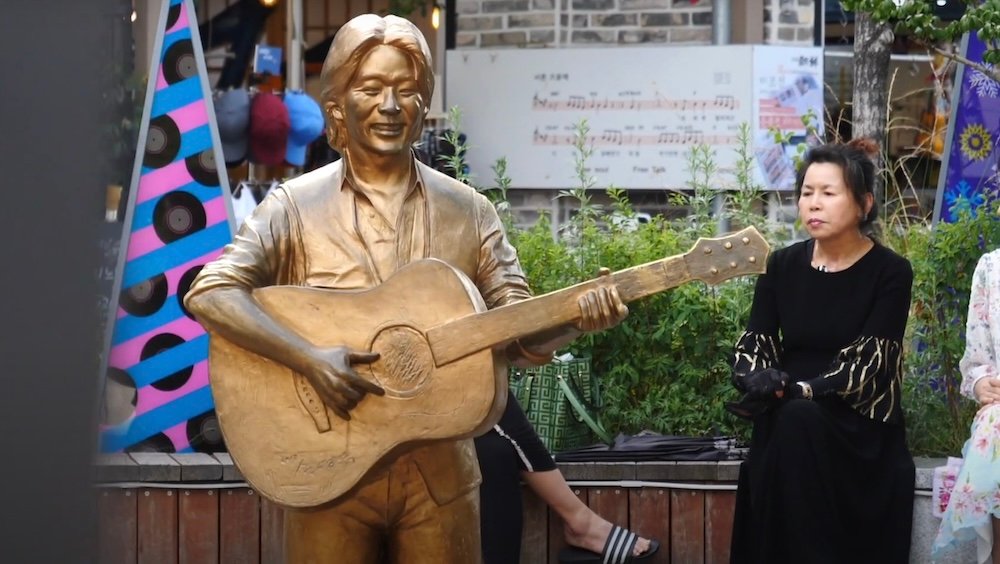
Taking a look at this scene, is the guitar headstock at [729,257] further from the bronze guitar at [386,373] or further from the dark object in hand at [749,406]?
the dark object in hand at [749,406]

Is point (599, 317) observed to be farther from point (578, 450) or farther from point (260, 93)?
point (260, 93)

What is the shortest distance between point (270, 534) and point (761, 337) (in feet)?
5.39

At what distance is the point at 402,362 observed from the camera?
286cm

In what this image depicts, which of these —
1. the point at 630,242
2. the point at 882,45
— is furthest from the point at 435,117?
the point at 630,242

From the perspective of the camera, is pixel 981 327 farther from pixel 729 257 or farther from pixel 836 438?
pixel 729 257

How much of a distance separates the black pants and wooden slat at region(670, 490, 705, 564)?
0.43m

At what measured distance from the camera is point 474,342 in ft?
9.32

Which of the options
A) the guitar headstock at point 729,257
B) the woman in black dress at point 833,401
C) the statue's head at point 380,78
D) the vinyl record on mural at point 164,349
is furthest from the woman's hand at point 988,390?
the vinyl record on mural at point 164,349

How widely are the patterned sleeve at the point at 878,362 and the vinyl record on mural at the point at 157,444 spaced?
7.36ft

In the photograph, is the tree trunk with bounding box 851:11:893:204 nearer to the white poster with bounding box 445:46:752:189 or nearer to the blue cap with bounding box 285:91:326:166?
the white poster with bounding box 445:46:752:189

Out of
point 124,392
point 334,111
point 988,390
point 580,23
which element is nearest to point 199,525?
point 124,392

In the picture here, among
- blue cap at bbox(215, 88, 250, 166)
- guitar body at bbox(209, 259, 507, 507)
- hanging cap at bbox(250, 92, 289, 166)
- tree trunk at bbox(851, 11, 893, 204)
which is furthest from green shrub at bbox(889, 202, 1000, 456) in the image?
blue cap at bbox(215, 88, 250, 166)

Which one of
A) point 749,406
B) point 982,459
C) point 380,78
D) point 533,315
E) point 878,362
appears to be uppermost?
point 380,78

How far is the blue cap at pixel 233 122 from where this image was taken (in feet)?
28.6
